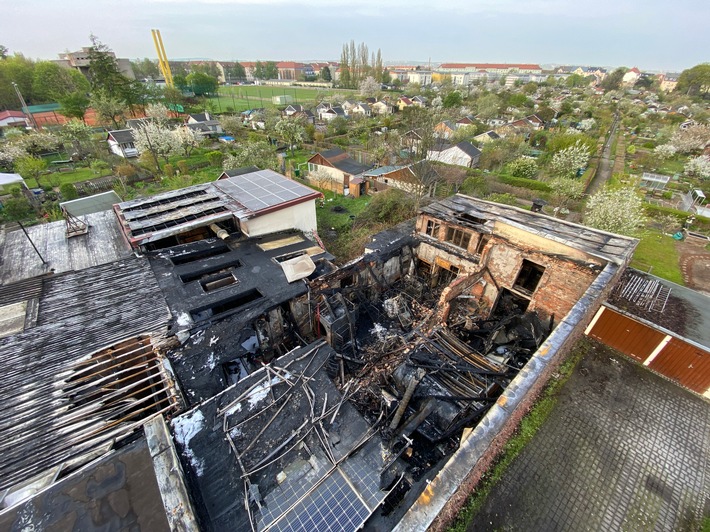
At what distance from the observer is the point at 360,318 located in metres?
15.0

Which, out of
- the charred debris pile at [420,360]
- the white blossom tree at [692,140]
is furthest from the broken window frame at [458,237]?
the white blossom tree at [692,140]

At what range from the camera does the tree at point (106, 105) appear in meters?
45.5

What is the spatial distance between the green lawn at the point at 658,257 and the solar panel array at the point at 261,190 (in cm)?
2259

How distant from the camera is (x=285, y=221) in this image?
16500 millimetres

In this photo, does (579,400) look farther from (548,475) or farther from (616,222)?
(616,222)

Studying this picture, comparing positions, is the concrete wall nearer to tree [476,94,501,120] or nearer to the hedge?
the hedge

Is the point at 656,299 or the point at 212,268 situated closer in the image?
the point at 656,299

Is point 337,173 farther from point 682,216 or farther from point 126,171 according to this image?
point 682,216

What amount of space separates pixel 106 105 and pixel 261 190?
48040 mm

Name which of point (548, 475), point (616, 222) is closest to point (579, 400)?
point (548, 475)

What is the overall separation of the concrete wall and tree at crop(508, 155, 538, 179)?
31.0 metres

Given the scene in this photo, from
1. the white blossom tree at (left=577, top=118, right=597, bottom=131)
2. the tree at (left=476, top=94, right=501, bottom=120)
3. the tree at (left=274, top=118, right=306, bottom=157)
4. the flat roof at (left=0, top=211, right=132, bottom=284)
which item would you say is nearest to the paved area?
the flat roof at (left=0, top=211, right=132, bottom=284)

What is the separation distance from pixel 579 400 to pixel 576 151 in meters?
37.2

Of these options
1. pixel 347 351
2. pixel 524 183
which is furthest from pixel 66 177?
pixel 524 183
